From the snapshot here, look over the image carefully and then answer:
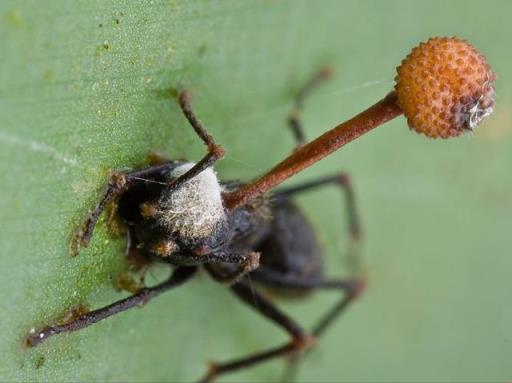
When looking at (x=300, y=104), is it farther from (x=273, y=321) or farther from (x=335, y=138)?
(x=335, y=138)

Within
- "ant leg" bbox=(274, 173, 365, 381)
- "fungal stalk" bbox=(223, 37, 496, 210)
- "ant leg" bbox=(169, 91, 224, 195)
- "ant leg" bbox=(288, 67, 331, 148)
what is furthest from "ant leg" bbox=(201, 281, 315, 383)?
"fungal stalk" bbox=(223, 37, 496, 210)

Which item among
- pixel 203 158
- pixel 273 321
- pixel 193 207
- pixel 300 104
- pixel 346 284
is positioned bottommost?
pixel 273 321

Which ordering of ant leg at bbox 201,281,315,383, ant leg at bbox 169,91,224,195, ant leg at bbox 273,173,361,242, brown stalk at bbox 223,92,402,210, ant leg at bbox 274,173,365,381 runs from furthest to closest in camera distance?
ant leg at bbox 274,173,365,381 → ant leg at bbox 273,173,361,242 → ant leg at bbox 201,281,315,383 → ant leg at bbox 169,91,224,195 → brown stalk at bbox 223,92,402,210

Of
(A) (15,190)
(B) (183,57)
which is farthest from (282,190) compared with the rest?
(A) (15,190)

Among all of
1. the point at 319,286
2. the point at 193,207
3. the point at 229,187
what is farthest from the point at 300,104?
the point at 193,207

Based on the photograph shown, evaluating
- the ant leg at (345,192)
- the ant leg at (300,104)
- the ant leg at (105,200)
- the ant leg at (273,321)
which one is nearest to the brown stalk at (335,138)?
the ant leg at (105,200)

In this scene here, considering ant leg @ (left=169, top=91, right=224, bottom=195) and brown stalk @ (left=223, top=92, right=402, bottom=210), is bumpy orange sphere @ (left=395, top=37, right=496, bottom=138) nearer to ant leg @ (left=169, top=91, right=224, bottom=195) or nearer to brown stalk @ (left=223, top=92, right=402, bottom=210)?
brown stalk @ (left=223, top=92, right=402, bottom=210)
